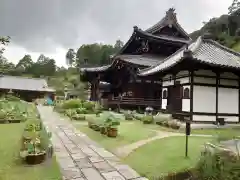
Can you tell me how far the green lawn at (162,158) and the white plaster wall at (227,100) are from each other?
5.92 meters

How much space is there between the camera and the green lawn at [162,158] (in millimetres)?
6508

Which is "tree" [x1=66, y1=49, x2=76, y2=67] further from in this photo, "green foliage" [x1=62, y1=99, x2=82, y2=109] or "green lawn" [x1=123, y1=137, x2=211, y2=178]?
"green lawn" [x1=123, y1=137, x2=211, y2=178]

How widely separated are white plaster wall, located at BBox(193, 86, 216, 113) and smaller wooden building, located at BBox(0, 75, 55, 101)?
45.6 meters

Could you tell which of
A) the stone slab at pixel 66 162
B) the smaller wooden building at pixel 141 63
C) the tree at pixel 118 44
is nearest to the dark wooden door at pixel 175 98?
the smaller wooden building at pixel 141 63

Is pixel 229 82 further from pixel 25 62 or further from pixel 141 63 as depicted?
pixel 25 62

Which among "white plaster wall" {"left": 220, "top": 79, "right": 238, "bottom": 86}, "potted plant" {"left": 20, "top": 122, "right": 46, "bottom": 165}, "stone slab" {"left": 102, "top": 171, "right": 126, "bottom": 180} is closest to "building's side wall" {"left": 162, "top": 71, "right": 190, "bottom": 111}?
"white plaster wall" {"left": 220, "top": 79, "right": 238, "bottom": 86}

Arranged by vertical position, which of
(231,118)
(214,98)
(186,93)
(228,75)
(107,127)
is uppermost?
(228,75)

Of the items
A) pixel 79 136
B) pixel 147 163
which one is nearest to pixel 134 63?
pixel 79 136

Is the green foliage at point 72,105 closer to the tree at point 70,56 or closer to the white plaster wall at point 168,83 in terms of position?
the white plaster wall at point 168,83

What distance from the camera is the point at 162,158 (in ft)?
24.7

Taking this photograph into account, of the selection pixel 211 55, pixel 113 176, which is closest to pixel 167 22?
Result: pixel 211 55

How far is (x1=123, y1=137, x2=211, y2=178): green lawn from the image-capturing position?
6508 millimetres

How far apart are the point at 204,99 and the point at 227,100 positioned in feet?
5.89

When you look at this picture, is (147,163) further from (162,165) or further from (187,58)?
(187,58)
